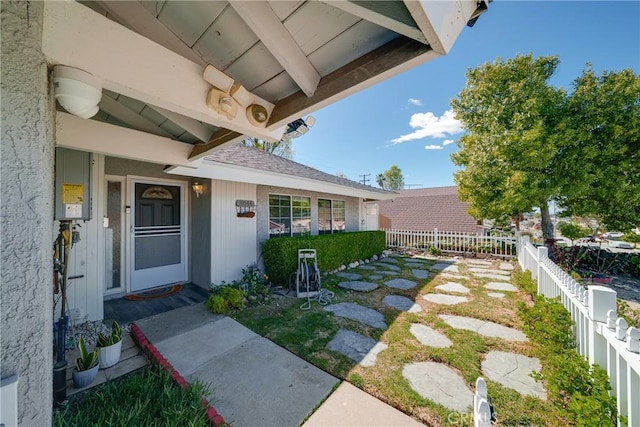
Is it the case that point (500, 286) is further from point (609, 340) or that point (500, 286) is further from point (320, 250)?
point (609, 340)

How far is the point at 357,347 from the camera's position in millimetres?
3258

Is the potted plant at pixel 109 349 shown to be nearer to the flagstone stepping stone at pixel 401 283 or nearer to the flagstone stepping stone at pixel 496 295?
the flagstone stepping stone at pixel 401 283

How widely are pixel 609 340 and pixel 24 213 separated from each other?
11.8 ft

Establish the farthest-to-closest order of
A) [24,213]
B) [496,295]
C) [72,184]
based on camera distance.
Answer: [496,295] → [72,184] → [24,213]

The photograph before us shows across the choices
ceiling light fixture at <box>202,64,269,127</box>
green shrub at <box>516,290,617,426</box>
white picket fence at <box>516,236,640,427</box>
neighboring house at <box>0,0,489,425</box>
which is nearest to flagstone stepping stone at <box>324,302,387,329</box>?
green shrub at <box>516,290,617,426</box>

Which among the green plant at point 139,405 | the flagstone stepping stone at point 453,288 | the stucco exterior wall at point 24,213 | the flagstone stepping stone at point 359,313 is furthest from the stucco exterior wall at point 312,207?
the stucco exterior wall at point 24,213

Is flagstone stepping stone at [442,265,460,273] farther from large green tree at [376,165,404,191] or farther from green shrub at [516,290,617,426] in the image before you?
large green tree at [376,165,404,191]

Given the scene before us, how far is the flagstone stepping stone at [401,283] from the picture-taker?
6.01m

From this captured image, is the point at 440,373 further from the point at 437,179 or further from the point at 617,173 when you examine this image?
the point at 437,179

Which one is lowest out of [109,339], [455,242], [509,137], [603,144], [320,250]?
[109,339]

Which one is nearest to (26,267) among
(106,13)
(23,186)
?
(23,186)

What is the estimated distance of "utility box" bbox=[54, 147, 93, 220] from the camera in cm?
255

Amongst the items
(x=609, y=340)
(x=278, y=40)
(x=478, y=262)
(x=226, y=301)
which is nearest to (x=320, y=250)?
(x=226, y=301)

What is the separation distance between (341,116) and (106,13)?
11.4 meters
